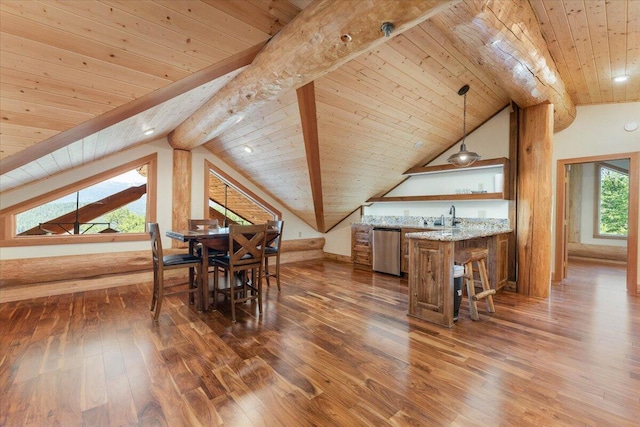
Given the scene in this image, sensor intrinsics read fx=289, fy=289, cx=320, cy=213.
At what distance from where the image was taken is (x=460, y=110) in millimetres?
4227

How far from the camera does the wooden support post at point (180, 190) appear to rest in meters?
4.87

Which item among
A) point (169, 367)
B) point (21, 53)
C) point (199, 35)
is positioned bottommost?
point (169, 367)

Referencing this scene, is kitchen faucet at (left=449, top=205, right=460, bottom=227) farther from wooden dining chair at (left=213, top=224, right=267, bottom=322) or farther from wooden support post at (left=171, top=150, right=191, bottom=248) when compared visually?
wooden support post at (left=171, top=150, right=191, bottom=248)

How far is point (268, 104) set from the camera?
11.5 ft

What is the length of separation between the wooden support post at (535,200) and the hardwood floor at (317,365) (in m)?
0.43

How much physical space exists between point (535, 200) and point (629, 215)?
1.63 meters

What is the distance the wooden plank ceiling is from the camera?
1.61 meters

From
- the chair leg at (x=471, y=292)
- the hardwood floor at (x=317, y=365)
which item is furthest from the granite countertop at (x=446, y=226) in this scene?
the hardwood floor at (x=317, y=365)

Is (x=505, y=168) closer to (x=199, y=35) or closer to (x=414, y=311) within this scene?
(x=414, y=311)

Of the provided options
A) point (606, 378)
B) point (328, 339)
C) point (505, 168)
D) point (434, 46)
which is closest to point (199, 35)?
point (434, 46)

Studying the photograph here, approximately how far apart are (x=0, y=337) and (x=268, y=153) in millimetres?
3495

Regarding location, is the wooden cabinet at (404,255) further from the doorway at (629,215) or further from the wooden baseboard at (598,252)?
the wooden baseboard at (598,252)

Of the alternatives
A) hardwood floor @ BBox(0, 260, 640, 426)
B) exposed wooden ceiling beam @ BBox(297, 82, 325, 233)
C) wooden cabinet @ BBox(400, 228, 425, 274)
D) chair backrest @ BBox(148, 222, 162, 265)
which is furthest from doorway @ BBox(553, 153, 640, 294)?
chair backrest @ BBox(148, 222, 162, 265)

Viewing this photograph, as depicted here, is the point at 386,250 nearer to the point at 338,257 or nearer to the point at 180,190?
the point at 338,257
